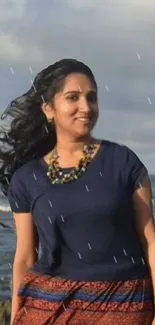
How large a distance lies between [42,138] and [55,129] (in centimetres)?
10

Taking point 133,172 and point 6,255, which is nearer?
point 133,172

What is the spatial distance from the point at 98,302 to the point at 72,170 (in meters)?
0.60

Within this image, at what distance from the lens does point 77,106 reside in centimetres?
382

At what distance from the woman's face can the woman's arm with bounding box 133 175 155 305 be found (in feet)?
1.19

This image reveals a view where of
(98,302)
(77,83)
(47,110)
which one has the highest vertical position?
(77,83)

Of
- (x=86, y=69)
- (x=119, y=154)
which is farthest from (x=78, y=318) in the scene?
(x=86, y=69)

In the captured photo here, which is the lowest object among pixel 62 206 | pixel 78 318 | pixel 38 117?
pixel 78 318

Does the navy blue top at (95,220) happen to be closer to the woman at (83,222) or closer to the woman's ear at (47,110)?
the woman at (83,222)

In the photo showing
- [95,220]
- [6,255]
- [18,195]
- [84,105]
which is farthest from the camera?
[6,255]

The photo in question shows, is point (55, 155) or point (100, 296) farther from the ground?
point (55, 155)

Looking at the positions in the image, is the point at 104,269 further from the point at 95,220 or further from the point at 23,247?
the point at 23,247

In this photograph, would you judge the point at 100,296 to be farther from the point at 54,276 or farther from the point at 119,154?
the point at 119,154

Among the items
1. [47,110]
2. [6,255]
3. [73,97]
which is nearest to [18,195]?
[47,110]

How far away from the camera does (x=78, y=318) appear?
3.80 metres
